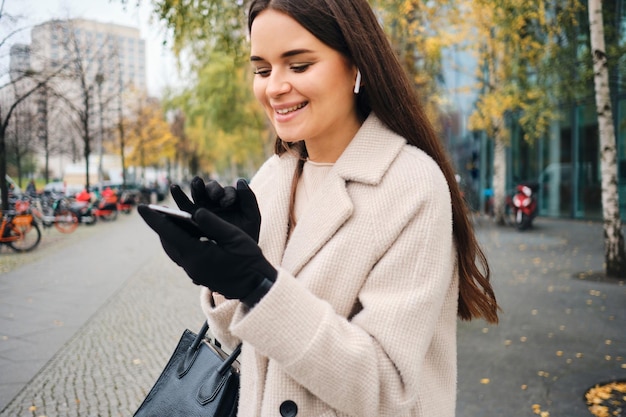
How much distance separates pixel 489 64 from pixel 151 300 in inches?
411

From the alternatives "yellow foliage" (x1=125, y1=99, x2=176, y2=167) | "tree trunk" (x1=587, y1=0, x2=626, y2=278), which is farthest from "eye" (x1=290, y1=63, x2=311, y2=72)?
"yellow foliage" (x1=125, y1=99, x2=176, y2=167)

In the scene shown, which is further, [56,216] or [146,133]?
[146,133]

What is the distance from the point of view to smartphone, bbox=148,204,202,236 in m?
1.11

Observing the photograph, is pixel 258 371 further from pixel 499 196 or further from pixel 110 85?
pixel 110 85

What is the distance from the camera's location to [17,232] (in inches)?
458

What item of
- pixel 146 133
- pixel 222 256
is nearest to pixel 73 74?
pixel 222 256

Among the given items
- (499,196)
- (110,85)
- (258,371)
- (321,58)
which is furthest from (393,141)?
(110,85)

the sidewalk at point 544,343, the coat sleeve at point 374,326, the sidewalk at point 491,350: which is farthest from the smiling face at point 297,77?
the sidewalk at point 544,343

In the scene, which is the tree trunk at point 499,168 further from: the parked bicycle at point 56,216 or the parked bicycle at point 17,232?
the parked bicycle at point 56,216

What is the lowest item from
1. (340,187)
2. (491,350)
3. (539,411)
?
(491,350)

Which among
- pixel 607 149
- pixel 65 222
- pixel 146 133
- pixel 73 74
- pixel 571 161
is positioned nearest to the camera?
pixel 607 149

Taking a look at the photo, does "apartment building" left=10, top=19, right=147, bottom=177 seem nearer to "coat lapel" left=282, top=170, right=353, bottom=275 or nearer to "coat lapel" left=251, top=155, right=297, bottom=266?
"coat lapel" left=251, top=155, right=297, bottom=266

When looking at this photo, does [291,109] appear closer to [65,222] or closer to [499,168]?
[499,168]

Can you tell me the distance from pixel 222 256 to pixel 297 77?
1.69 ft
